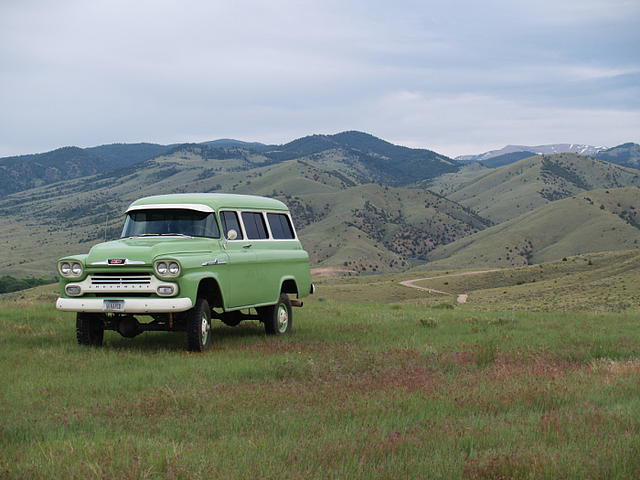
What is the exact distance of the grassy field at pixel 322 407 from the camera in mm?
6273

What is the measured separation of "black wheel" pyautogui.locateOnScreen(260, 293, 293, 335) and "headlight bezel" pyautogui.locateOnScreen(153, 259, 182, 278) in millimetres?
3722

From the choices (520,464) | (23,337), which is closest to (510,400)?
(520,464)

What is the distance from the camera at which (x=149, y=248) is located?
520 inches

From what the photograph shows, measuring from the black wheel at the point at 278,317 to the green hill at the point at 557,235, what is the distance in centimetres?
14239

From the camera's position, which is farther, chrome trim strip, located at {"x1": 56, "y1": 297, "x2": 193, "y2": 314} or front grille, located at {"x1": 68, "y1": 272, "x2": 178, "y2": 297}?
front grille, located at {"x1": 68, "y1": 272, "x2": 178, "y2": 297}

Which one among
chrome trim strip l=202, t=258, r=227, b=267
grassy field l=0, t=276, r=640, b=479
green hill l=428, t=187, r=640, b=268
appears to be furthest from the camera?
green hill l=428, t=187, r=640, b=268

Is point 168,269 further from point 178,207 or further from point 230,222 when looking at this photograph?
Answer: point 230,222

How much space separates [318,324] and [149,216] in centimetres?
554

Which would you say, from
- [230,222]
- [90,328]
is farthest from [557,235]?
[90,328]

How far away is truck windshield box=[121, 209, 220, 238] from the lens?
14.6 meters

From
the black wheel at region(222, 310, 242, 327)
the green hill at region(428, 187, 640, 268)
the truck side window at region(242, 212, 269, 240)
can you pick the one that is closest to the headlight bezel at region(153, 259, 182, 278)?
the truck side window at region(242, 212, 269, 240)

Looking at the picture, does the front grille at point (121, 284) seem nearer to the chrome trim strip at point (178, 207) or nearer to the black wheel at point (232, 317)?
the chrome trim strip at point (178, 207)

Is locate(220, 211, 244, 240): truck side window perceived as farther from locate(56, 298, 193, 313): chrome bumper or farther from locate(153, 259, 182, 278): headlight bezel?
locate(56, 298, 193, 313): chrome bumper

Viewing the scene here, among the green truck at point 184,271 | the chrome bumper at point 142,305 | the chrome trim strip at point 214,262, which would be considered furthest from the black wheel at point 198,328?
the chrome trim strip at point 214,262
